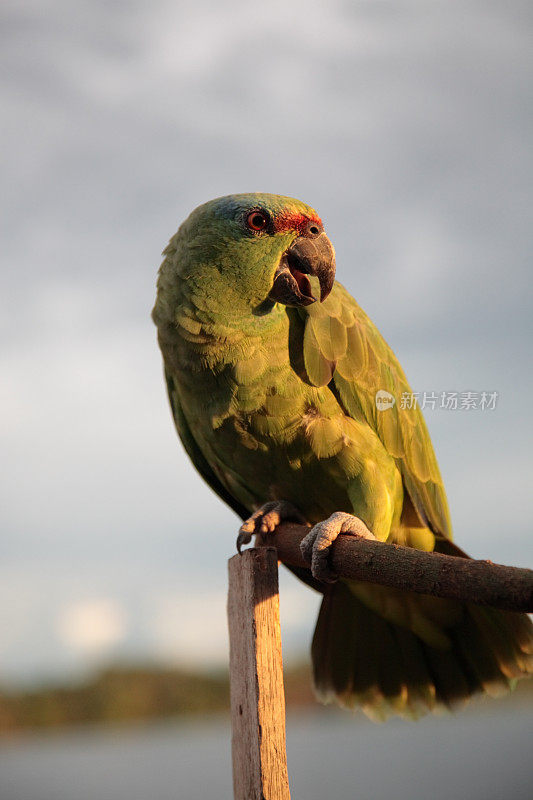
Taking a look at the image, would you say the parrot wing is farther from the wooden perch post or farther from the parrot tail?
the wooden perch post

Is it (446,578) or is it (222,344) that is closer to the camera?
(446,578)

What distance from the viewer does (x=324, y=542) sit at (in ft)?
5.96

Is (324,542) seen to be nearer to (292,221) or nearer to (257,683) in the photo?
(257,683)

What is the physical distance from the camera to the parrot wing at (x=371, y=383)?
2.19m

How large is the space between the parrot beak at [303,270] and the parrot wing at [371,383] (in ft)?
0.32

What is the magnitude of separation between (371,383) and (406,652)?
1035 mm

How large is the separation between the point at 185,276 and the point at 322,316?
1.59 feet

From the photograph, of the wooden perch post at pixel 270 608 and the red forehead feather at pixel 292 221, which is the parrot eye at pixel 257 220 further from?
the wooden perch post at pixel 270 608

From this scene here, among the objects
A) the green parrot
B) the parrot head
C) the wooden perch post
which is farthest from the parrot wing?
the wooden perch post

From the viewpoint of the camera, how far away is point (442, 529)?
2.47m

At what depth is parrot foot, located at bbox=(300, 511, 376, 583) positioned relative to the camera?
1.81 m

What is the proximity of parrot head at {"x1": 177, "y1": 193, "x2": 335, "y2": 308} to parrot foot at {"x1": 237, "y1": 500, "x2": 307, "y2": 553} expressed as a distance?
27.9 inches

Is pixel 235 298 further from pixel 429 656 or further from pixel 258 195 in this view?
pixel 429 656

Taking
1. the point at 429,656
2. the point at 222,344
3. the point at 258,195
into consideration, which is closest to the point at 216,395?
the point at 222,344
